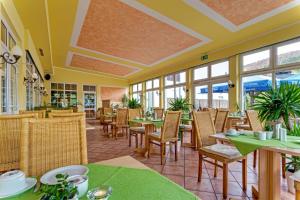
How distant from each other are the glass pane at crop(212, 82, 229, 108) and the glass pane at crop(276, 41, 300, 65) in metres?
2.00

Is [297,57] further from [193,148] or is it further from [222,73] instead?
[193,148]

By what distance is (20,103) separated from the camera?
171 inches

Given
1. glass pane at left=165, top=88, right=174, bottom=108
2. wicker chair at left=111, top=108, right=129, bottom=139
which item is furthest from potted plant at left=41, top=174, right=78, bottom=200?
glass pane at left=165, top=88, right=174, bottom=108

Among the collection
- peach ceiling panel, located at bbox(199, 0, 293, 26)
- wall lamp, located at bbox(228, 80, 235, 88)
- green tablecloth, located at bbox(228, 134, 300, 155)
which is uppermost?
peach ceiling panel, located at bbox(199, 0, 293, 26)

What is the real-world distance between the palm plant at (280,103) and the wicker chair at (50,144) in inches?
71.0

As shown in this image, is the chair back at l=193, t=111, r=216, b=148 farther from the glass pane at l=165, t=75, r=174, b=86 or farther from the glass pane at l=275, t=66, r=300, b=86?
the glass pane at l=165, t=75, r=174, b=86

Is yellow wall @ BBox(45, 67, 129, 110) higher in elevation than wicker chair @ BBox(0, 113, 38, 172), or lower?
higher

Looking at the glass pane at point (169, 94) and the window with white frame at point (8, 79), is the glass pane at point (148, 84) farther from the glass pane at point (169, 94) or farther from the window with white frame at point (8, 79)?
the window with white frame at point (8, 79)

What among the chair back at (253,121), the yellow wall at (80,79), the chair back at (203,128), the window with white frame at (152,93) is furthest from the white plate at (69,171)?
the yellow wall at (80,79)

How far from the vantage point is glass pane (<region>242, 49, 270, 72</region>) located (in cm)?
554

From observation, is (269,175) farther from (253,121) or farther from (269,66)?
(269,66)

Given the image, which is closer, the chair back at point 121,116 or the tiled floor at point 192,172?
the tiled floor at point 192,172

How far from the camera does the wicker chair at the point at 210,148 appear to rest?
2.11m

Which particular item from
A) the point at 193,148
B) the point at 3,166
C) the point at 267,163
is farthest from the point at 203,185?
the point at 3,166
